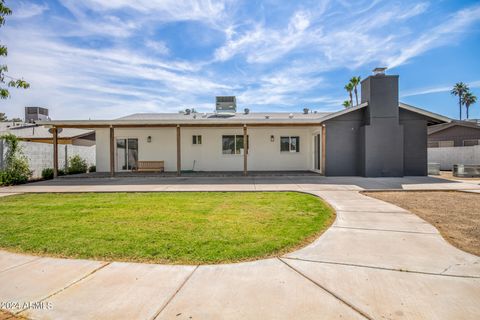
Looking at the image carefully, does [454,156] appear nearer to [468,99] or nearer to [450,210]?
[450,210]

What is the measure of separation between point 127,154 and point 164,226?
12698 millimetres

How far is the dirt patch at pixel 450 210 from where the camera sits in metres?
4.18

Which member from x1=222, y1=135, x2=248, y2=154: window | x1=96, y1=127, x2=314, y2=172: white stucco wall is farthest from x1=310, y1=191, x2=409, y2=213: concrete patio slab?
x1=222, y1=135, x2=248, y2=154: window

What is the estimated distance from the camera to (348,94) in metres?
37.4

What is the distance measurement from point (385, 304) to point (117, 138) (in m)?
16.4

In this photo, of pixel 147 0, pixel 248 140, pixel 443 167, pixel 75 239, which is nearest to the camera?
pixel 75 239

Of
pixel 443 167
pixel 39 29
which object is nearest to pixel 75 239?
pixel 39 29

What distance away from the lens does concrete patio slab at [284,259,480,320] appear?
2.23 m

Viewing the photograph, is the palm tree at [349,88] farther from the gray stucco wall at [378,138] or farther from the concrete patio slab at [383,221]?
the concrete patio slab at [383,221]

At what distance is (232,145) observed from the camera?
16.0m

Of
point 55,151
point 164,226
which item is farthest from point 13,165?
point 164,226

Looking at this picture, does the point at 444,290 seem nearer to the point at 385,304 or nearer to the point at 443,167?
the point at 385,304

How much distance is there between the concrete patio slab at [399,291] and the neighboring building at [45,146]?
13763 mm

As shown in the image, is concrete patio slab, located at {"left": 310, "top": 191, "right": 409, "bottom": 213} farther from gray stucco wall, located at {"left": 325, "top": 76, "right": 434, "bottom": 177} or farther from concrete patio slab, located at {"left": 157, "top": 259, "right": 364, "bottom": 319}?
gray stucco wall, located at {"left": 325, "top": 76, "right": 434, "bottom": 177}
